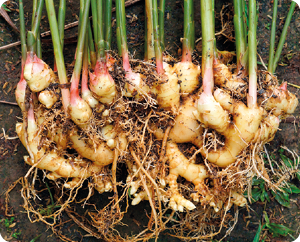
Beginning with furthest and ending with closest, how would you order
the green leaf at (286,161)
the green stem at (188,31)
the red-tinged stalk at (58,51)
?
the green leaf at (286,161) < the green stem at (188,31) < the red-tinged stalk at (58,51)

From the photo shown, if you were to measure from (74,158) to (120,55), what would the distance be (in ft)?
1.72

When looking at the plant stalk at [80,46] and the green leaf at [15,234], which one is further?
the green leaf at [15,234]

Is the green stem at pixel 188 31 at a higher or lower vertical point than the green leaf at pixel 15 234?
higher

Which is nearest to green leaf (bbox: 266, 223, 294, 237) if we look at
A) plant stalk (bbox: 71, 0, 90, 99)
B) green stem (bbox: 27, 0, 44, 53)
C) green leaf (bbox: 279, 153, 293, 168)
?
green leaf (bbox: 279, 153, 293, 168)

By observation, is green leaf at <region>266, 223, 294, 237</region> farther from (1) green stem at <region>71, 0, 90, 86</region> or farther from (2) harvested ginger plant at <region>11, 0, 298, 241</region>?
(1) green stem at <region>71, 0, 90, 86</region>

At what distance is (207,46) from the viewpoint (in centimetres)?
107

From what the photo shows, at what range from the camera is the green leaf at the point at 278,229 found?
4.57 ft

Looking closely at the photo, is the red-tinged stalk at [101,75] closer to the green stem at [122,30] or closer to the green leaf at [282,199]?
the green stem at [122,30]

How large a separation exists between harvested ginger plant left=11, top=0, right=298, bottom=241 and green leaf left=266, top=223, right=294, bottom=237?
16.9 inches

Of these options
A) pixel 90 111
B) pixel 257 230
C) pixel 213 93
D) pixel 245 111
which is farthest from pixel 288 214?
pixel 90 111

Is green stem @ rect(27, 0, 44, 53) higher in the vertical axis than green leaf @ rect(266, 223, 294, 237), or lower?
higher

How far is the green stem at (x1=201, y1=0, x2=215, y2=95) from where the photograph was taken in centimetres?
105

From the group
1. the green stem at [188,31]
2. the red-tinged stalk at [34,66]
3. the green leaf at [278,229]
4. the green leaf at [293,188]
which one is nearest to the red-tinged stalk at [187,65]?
the green stem at [188,31]

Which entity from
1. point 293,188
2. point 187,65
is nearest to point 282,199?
point 293,188
